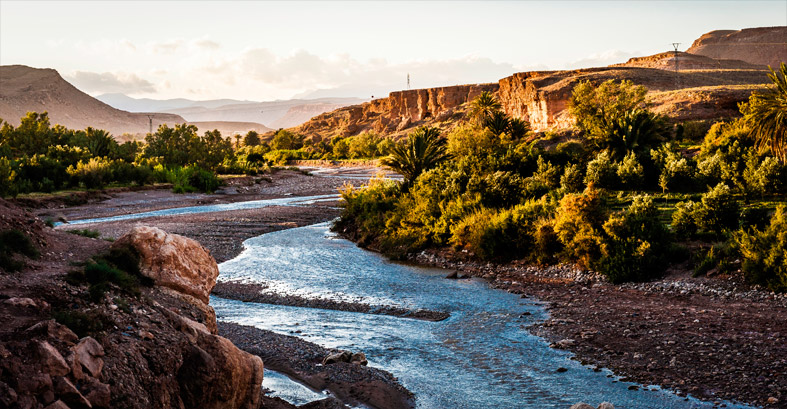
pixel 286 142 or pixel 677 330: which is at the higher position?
pixel 286 142

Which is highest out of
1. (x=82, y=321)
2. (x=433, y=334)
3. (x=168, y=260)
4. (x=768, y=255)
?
(x=168, y=260)

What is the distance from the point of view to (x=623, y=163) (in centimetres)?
2511

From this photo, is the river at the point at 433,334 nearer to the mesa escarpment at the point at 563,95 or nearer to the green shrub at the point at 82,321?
the green shrub at the point at 82,321

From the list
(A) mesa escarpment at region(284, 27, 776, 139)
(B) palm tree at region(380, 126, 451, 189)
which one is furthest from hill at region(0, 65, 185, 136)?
(B) palm tree at region(380, 126, 451, 189)

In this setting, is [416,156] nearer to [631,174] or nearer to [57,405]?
[631,174]

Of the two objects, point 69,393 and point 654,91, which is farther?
point 654,91

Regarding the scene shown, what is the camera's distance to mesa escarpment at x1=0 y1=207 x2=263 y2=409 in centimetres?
469

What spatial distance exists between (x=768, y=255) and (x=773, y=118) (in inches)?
439

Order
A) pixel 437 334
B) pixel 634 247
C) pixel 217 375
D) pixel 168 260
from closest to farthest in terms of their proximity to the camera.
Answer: pixel 217 375 → pixel 168 260 → pixel 437 334 → pixel 634 247

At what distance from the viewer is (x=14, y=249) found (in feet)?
22.0

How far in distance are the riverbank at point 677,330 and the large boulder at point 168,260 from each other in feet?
19.9

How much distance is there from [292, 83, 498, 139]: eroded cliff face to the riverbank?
12461 cm

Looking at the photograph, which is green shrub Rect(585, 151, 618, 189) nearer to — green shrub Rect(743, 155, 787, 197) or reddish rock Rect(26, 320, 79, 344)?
green shrub Rect(743, 155, 787, 197)

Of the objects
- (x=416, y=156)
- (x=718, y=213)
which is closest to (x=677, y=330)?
(x=718, y=213)
